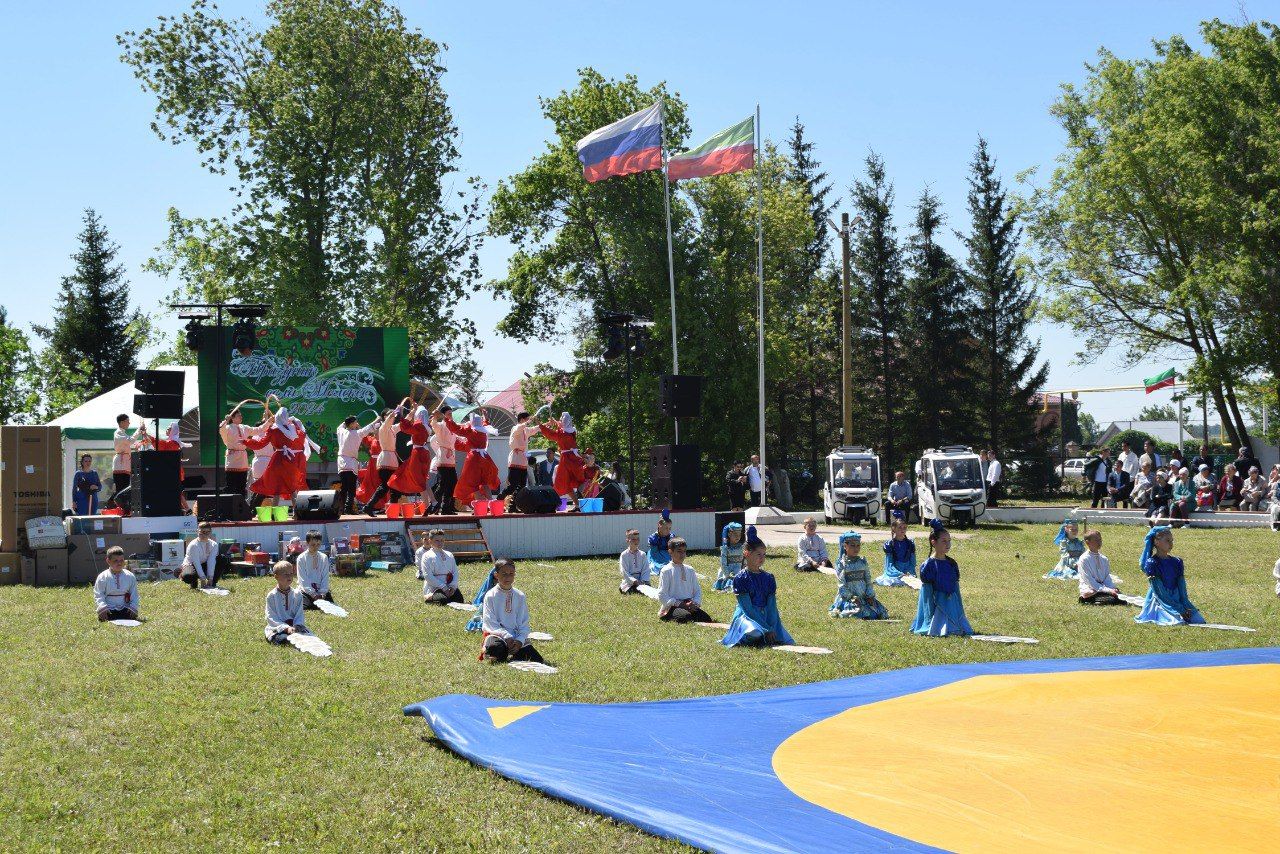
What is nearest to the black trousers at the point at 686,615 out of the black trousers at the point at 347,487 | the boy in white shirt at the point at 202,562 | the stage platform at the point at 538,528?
the boy in white shirt at the point at 202,562

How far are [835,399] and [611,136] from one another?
69.6 ft

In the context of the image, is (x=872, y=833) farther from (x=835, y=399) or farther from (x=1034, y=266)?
(x=835, y=399)

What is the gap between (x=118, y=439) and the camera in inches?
956

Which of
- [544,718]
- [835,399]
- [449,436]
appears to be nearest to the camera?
[544,718]

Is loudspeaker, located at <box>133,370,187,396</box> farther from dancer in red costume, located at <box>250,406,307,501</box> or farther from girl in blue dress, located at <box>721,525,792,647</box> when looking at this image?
girl in blue dress, located at <box>721,525,792,647</box>

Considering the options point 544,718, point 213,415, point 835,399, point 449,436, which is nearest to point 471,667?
point 544,718

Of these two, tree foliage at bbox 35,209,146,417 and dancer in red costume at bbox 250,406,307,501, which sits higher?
tree foliage at bbox 35,209,146,417

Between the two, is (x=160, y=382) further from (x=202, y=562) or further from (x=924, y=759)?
(x=924, y=759)

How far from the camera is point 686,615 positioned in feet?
48.0

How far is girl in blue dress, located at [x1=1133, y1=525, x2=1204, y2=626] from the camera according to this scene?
14.4 m

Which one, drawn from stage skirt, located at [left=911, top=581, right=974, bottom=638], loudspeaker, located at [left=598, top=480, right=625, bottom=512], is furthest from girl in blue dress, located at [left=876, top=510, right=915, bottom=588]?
loudspeaker, located at [left=598, top=480, right=625, bottom=512]

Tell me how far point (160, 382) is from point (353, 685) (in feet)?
39.6

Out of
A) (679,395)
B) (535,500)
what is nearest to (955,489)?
(679,395)

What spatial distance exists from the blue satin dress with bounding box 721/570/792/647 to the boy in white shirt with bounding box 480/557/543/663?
2273 millimetres
